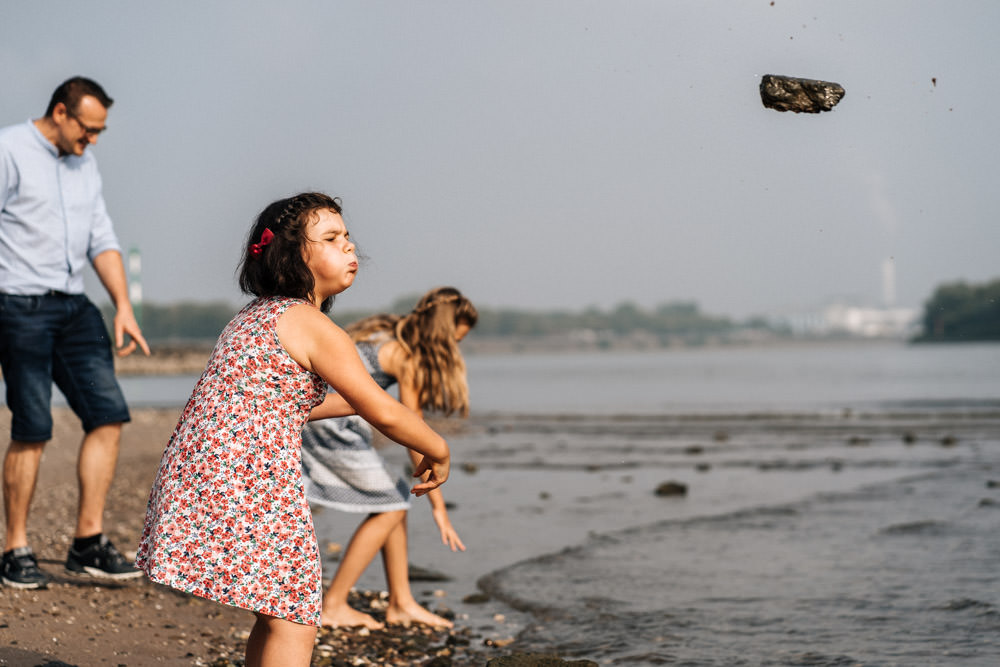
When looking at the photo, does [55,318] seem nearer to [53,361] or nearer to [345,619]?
[53,361]

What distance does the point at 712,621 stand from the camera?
5449 mm

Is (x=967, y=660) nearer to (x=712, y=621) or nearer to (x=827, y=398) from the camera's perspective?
(x=712, y=621)

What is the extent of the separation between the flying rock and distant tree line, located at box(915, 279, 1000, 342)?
14353 cm

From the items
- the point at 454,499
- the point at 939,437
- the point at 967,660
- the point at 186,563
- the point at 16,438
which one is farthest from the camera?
the point at 939,437

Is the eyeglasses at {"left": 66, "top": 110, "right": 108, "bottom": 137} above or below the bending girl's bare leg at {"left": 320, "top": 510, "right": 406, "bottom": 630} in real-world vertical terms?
above

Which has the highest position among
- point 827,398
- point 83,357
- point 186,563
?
point 83,357

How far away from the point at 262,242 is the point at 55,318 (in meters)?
2.53

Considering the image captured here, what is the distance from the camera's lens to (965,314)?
138875mm

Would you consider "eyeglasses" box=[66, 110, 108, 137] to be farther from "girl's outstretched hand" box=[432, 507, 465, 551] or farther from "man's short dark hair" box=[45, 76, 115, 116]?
Result: "girl's outstretched hand" box=[432, 507, 465, 551]

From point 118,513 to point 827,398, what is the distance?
29.1m

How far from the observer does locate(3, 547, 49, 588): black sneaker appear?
15.9 feet

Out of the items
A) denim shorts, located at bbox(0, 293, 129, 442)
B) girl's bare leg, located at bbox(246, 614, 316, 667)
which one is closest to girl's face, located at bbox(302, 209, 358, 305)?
girl's bare leg, located at bbox(246, 614, 316, 667)

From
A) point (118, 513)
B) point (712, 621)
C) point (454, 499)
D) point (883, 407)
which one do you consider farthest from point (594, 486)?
point (883, 407)

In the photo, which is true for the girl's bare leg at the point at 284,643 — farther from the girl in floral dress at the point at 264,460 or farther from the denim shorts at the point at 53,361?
the denim shorts at the point at 53,361
